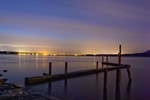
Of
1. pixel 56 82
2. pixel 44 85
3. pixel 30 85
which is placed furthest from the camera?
pixel 56 82

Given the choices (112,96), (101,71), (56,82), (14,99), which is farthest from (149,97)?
(101,71)

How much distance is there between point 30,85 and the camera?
22.2m

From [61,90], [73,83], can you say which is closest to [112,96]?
[61,90]

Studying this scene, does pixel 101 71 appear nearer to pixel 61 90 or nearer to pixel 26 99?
pixel 61 90

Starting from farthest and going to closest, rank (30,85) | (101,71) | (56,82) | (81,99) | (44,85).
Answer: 1. (101,71)
2. (56,82)
3. (44,85)
4. (30,85)
5. (81,99)

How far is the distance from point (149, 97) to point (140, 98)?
115 cm

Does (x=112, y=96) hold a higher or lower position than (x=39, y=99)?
lower

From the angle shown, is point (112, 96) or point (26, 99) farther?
point (112, 96)

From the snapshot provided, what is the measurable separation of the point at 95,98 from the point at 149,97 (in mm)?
6182

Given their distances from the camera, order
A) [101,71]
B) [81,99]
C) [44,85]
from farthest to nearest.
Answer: [101,71], [44,85], [81,99]

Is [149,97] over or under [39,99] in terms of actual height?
under

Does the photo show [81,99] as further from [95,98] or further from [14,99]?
[14,99]

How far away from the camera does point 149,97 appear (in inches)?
811

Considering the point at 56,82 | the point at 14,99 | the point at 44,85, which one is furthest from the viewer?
the point at 56,82
